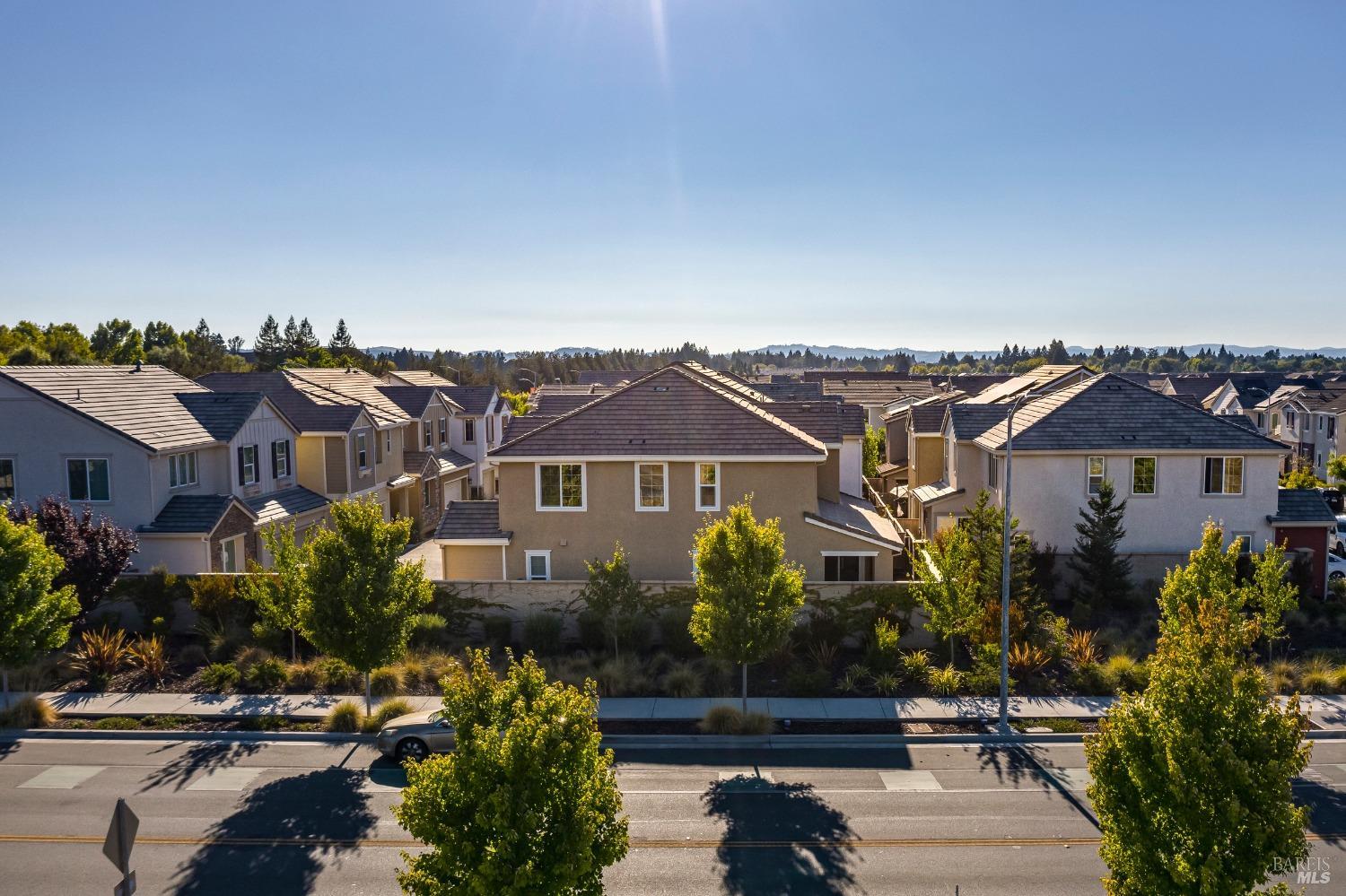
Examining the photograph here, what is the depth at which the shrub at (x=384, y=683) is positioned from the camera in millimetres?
22719

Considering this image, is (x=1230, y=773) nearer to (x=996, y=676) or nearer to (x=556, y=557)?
(x=996, y=676)

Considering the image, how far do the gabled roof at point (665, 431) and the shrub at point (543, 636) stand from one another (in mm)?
5181

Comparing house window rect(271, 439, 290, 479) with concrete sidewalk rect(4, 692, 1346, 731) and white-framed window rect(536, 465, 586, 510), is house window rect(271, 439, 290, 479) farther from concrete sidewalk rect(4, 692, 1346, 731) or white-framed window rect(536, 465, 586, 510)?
concrete sidewalk rect(4, 692, 1346, 731)

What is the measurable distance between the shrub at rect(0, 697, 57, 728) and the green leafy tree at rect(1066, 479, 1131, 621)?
1077 inches

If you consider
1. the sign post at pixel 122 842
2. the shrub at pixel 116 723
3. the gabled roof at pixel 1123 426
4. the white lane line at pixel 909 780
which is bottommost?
the white lane line at pixel 909 780

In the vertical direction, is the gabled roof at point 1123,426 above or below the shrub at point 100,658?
above

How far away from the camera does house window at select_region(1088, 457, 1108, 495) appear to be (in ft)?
102

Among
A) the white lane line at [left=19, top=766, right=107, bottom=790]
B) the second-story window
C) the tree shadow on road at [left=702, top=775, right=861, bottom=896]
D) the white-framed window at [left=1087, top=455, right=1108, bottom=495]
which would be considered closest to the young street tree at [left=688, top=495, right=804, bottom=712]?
the tree shadow on road at [left=702, top=775, right=861, bottom=896]

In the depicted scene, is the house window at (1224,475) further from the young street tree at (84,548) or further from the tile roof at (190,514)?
the young street tree at (84,548)

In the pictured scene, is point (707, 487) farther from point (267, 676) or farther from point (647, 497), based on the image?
point (267, 676)

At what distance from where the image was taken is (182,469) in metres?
31.5

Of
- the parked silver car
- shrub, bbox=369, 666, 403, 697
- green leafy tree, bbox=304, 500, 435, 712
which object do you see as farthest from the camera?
shrub, bbox=369, 666, 403, 697

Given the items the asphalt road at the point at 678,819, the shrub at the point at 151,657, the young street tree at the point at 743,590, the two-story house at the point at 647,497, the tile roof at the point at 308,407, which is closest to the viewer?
the asphalt road at the point at 678,819

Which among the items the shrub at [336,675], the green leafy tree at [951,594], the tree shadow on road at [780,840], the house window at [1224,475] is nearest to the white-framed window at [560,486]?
the shrub at [336,675]
